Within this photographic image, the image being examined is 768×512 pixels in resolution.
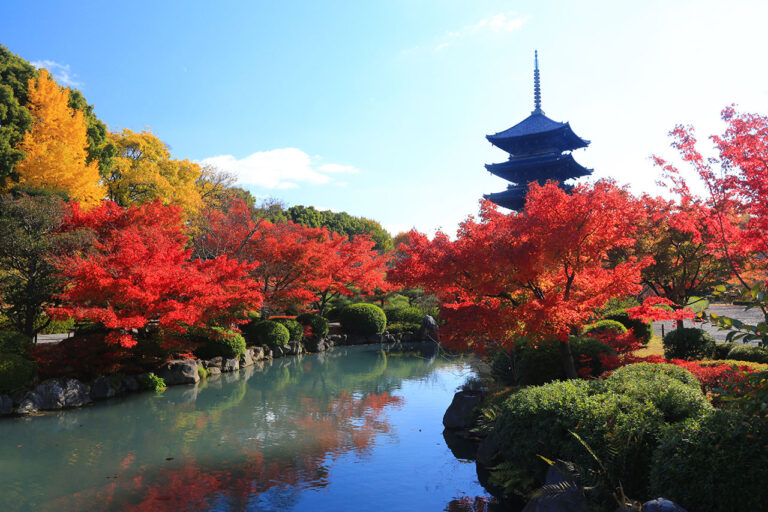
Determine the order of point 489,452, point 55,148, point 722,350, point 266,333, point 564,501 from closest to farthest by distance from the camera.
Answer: point 564,501
point 489,452
point 722,350
point 55,148
point 266,333

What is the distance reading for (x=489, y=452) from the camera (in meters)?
6.77

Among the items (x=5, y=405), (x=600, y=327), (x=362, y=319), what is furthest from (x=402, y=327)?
(x=5, y=405)

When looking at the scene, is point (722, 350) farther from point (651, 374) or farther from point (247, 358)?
point (247, 358)

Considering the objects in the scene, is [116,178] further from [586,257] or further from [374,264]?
[586,257]

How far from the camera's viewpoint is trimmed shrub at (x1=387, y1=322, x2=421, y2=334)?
23688mm

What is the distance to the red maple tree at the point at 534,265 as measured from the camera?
7391mm

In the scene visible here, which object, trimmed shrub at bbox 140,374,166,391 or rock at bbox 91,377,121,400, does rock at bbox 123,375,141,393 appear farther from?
rock at bbox 91,377,121,400

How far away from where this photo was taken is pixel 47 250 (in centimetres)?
1154

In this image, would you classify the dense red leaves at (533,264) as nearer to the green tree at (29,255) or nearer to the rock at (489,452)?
the rock at (489,452)

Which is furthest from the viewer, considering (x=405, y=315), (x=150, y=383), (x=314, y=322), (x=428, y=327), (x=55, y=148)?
(x=405, y=315)

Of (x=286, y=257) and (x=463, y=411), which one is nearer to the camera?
(x=463, y=411)

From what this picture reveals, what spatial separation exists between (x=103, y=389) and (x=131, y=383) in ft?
2.70

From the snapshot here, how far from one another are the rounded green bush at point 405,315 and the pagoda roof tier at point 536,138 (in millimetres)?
9853

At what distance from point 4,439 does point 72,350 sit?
10.1ft
